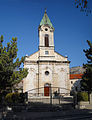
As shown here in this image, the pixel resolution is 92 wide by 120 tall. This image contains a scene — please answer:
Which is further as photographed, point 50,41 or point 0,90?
point 50,41

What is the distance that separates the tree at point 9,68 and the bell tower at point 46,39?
16166 mm

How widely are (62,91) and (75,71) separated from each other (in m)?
35.7

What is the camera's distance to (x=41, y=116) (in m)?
14.6

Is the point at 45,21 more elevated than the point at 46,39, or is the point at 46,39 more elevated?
the point at 45,21

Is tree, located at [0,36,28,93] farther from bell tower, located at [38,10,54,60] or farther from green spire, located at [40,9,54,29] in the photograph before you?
green spire, located at [40,9,54,29]

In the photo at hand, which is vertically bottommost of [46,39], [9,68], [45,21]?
[9,68]

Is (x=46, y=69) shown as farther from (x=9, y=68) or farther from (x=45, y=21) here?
(x=9, y=68)

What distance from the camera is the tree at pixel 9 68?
18766mm

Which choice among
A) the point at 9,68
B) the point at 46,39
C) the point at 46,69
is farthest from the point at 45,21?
the point at 9,68

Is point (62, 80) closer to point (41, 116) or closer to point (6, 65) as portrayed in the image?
point (6, 65)

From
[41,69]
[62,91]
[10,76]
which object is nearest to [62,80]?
[62,91]

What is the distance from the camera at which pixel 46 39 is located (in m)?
38.0

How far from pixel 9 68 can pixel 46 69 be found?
57.3ft

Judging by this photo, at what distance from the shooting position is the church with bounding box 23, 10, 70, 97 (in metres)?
34.6
